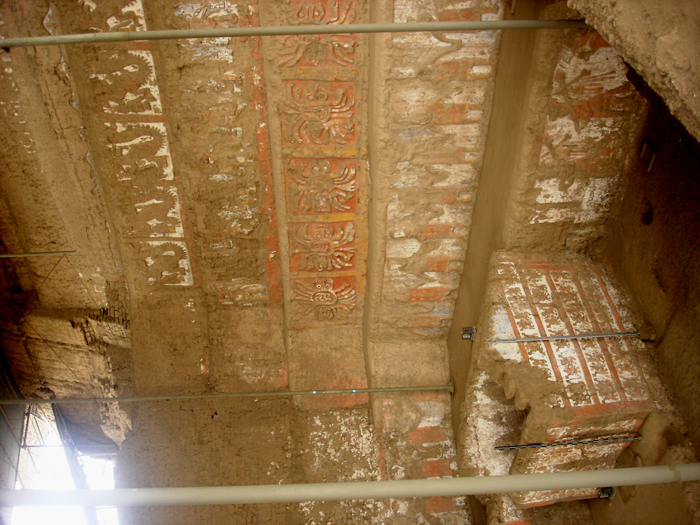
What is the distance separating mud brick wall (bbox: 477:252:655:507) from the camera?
2.04m

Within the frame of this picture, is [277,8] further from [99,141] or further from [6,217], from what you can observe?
[6,217]

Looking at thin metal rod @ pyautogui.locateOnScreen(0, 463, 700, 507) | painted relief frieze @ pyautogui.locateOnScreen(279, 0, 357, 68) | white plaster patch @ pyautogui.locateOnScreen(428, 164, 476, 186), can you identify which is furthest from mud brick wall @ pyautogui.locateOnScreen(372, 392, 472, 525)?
painted relief frieze @ pyautogui.locateOnScreen(279, 0, 357, 68)

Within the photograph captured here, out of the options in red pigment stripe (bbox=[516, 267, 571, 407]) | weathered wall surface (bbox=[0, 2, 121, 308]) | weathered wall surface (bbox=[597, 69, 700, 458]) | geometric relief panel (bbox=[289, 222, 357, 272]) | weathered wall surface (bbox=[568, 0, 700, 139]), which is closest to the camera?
weathered wall surface (bbox=[568, 0, 700, 139])

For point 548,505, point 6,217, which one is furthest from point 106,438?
point 548,505

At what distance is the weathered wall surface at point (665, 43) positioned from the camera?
1212mm

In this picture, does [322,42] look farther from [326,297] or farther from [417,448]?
[417,448]

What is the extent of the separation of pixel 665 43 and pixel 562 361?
131cm

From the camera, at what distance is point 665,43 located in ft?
4.11

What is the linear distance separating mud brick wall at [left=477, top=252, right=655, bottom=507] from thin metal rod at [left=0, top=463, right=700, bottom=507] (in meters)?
0.74

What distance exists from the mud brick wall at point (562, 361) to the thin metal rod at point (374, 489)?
738 millimetres

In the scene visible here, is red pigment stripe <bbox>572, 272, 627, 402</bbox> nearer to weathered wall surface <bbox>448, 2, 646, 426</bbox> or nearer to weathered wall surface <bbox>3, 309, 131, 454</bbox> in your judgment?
weathered wall surface <bbox>448, 2, 646, 426</bbox>

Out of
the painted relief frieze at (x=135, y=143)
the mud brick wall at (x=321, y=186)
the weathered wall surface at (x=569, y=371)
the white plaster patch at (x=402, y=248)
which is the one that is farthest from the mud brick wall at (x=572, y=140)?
the painted relief frieze at (x=135, y=143)

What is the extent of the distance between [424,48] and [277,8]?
76 centimetres

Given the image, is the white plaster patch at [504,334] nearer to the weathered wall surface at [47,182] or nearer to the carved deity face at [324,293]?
the carved deity face at [324,293]
